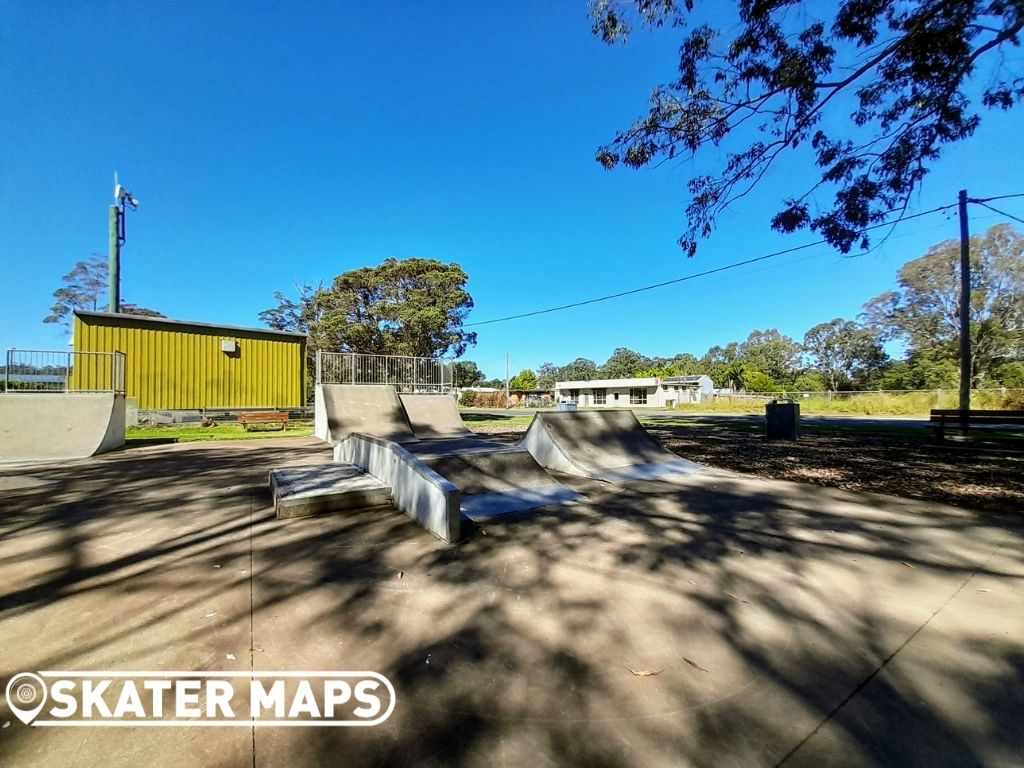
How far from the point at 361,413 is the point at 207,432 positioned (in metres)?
6.49

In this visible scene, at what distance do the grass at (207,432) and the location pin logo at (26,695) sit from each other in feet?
40.0

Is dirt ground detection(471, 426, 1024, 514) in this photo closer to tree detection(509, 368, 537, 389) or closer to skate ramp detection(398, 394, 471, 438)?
skate ramp detection(398, 394, 471, 438)

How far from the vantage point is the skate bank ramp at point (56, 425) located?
30.3 feet

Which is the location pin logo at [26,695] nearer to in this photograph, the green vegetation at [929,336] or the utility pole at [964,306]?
the utility pole at [964,306]

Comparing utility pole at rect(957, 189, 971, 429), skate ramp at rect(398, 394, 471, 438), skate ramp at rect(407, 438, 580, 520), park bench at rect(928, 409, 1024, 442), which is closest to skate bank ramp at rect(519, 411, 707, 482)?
skate ramp at rect(407, 438, 580, 520)

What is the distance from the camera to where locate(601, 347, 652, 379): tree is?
94562 mm

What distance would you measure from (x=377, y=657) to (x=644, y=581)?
1962mm

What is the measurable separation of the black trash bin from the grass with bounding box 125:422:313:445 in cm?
1459

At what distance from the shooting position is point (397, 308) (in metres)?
27.1

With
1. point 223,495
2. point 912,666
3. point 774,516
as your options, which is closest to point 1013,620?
point 912,666

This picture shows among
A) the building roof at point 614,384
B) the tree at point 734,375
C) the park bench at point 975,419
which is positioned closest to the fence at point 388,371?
the park bench at point 975,419

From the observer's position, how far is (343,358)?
16297 mm

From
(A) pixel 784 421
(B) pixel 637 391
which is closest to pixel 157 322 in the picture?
(A) pixel 784 421

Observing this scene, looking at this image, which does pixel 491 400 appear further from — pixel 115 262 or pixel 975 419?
pixel 975 419
